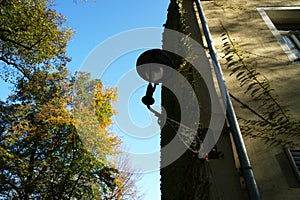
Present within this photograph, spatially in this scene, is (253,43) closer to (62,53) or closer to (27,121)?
(62,53)

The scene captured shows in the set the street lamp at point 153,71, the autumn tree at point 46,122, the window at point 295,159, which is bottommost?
the window at point 295,159

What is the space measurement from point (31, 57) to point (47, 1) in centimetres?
263

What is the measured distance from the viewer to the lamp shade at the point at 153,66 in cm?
229

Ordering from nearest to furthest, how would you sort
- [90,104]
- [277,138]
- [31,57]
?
[277,138] → [31,57] → [90,104]

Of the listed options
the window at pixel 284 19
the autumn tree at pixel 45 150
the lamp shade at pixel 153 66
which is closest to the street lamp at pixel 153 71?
the lamp shade at pixel 153 66

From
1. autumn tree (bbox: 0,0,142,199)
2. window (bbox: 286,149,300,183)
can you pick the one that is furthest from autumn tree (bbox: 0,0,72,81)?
window (bbox: 286,149,300,183)

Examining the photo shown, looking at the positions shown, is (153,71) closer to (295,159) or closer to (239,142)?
(239,142)

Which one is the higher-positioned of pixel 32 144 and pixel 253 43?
pixel 32 144

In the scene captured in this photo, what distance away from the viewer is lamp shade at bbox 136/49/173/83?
229 cm

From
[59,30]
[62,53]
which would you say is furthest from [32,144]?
[59,30]

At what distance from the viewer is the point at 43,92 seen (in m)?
13.2

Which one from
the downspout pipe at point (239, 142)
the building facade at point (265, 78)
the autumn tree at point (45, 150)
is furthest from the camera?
the autumn tree at point (45, 150)

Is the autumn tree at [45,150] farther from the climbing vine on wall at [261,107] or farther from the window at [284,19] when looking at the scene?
the climbing vine on wall at [261,107]

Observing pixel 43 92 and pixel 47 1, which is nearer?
pixel 47 1
